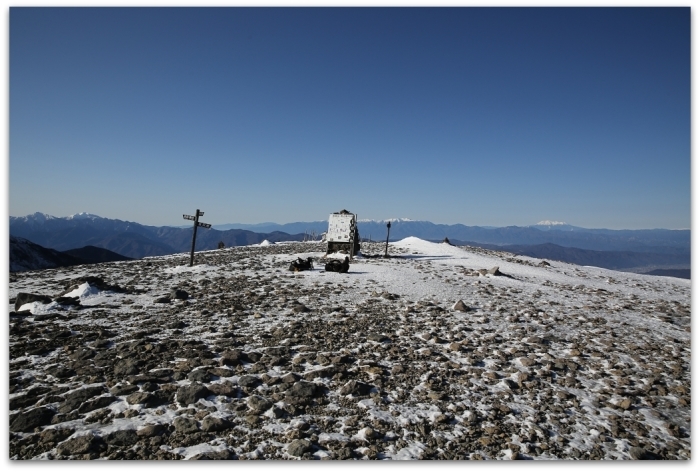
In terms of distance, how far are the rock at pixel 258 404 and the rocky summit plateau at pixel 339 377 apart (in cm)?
5

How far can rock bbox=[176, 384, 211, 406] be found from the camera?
6.38 meters

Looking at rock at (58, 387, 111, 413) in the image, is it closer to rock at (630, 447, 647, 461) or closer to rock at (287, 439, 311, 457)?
rock at (287, 439, 311, 457)

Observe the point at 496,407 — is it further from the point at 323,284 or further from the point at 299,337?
the point at 323,284

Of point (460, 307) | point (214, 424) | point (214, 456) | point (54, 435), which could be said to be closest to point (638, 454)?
point (214, 456)

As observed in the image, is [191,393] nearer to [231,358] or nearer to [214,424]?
[214,424]

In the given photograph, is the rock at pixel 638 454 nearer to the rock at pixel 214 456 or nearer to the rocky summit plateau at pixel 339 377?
the rocky summit plateau at pixel 339 377

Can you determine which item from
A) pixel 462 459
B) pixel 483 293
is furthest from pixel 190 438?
pixel 483 293

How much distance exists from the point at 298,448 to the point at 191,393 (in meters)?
2.79

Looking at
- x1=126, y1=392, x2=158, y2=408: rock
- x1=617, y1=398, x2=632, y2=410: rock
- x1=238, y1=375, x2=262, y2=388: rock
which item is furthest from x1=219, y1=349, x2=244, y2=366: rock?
x1=617, y1=398, x2=632, y2=410: rock

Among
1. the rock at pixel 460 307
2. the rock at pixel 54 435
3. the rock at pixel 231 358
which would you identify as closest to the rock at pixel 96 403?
the rock at pixel 54 435

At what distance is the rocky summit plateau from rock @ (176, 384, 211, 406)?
0.04 meters

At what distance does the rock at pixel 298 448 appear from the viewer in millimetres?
5116

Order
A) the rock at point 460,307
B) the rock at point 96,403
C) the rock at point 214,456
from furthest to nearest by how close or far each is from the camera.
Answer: the rock at point 460,307 < the rock at point 96,403 < the rock at point 214,456

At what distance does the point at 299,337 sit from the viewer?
10086 millimetres
